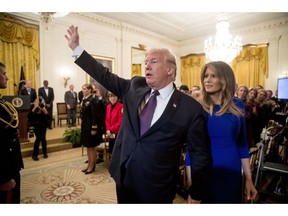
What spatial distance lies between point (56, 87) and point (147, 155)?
24.1 feet

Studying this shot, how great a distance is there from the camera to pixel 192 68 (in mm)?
11555

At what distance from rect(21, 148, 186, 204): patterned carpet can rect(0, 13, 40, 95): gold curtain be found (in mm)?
3525

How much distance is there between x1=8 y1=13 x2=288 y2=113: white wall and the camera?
24.5 feet

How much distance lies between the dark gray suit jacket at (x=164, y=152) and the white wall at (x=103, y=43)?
7.14 meters

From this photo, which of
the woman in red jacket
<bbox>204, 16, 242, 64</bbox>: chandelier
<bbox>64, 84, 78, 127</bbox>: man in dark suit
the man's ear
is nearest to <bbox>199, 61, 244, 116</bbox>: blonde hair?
the man's ear

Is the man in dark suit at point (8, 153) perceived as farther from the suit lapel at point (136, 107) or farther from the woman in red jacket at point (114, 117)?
the woman in red jacket at point (114, 117)

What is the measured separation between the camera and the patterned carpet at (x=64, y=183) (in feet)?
9.65

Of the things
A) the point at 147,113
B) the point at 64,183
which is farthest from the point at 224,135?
the point at 64,183

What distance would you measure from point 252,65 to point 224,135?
9.31 metres

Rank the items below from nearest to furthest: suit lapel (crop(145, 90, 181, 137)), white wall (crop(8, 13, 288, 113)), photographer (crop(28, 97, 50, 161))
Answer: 1. suit lapel (crop(145, 90, 181, 137))
2. photographer (crop(28, 97, 50, 161))
3. white wall (crop(8, 13, 288, 113))

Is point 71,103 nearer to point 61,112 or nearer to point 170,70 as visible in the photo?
point 61,112

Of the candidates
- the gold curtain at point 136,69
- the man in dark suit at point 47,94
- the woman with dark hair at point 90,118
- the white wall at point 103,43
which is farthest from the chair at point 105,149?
the gold curtain at point 136,69

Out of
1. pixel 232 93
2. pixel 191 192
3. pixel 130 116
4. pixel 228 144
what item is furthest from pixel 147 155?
pixel 232 93

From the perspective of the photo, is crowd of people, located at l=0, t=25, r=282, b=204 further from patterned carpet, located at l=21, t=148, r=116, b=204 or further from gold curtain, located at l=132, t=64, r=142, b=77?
gold curtain, located at l=132, t=64, r=142, b=77
